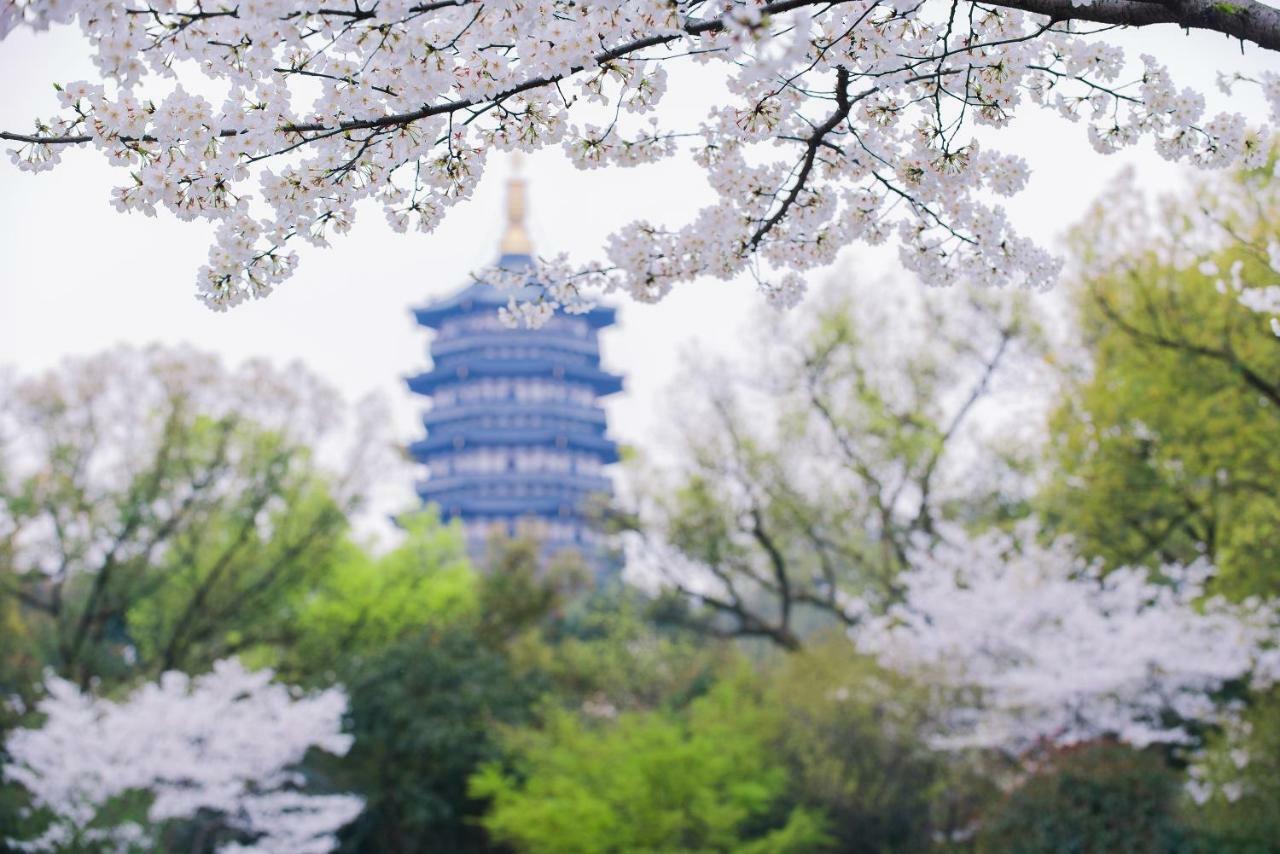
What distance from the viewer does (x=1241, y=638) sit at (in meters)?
10.5

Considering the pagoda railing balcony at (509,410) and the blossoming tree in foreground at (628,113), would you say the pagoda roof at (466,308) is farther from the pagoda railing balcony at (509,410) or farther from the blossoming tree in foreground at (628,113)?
the blossoming tree in foreground at (628,113)

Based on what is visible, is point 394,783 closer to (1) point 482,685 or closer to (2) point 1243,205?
(1) point 482,685

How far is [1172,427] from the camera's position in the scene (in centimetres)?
1130

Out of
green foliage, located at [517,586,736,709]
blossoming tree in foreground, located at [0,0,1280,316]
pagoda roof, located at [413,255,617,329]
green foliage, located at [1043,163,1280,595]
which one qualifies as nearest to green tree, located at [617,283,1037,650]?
green foliage, located at [517,586,736,709]

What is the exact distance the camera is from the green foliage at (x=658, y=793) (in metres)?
10.2

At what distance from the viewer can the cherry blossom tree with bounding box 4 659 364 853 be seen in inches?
431

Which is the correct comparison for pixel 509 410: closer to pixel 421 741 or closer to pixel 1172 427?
pixel 421 741

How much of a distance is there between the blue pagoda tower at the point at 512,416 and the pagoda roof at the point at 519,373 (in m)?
0.03

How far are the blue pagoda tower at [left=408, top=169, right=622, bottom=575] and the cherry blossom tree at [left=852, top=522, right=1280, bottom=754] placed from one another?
3037 centimetres

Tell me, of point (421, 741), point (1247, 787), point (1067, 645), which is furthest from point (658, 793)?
point (421, 741)

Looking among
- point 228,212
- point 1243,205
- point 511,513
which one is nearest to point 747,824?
point 1243,205

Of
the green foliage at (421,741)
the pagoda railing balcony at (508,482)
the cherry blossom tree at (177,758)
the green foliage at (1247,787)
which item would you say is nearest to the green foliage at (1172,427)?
the green foliage at (1247,787)

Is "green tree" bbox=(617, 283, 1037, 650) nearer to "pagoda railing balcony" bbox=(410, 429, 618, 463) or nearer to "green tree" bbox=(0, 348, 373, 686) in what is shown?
"green tree" bbox=(0, 348, 373, 686)

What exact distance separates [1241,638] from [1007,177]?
327 inches
